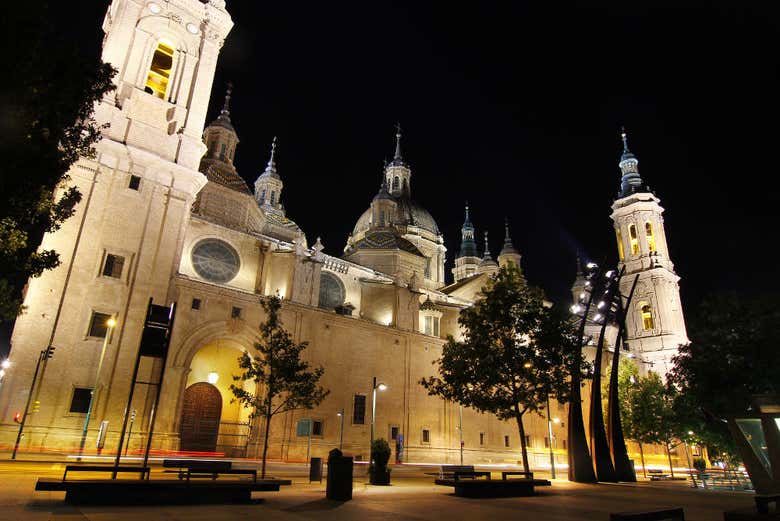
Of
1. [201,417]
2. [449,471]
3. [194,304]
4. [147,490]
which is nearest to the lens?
[147,490]

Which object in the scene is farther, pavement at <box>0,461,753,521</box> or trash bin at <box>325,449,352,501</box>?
trash bin at <box>325,449,352,501</box>

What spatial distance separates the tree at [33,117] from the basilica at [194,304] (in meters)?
6.38

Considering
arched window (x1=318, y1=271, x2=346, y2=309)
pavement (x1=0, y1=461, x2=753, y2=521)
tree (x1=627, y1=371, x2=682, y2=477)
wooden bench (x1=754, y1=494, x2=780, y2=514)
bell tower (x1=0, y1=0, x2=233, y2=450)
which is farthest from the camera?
arched window (x1=318, y1=271, x2=346, y2=309)

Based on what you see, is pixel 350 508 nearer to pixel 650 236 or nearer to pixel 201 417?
pixel 201 417

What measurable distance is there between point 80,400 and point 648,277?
190ft

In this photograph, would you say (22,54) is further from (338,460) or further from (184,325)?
(184,325)

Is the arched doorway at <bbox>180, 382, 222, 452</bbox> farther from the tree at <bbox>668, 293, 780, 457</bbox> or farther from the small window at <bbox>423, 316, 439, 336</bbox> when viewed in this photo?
the tree at <bbox>668, 293, 780, 457</bbox>

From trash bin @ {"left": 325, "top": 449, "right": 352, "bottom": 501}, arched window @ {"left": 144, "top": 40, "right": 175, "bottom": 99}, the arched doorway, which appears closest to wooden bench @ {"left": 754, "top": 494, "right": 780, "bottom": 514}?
trash bin @ {"left": 325, "top": 449, "right": 352, "bottom": 501}

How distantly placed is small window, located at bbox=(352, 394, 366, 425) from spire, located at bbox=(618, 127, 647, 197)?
4720 cm

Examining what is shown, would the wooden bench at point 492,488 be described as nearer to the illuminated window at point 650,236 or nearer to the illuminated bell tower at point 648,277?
the illuminated bell tower at point 648,277

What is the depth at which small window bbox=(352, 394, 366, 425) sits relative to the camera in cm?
3323

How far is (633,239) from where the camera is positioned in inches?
A: 2419

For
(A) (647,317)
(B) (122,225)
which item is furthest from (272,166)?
(A) (647,317)

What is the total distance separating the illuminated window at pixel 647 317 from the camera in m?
59.0
